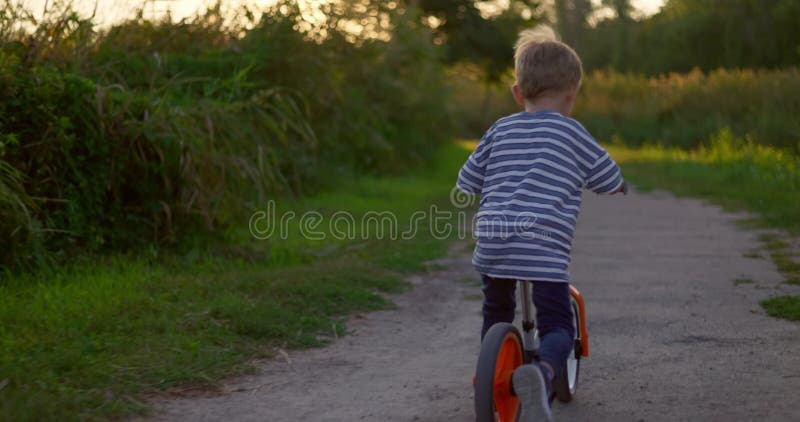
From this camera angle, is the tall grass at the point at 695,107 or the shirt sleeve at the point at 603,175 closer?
→ the shirt sleeve at the point at 603,175

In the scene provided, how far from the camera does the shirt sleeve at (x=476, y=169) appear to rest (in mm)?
3766

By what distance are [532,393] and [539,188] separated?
0.72 m

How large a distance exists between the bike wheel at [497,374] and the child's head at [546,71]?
87 cm

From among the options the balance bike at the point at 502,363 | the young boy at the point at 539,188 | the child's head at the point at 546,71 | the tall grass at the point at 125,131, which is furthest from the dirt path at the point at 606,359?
the tall grass at the point at 125,131

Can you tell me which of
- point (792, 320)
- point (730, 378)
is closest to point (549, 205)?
point (730, 378)

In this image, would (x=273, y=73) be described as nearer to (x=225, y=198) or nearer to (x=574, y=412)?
(x=225, y=198)

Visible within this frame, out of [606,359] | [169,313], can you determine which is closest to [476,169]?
[606,359]

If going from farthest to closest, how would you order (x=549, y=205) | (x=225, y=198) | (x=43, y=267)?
(x=225, y=198) < (x=43, y=267) < (x=549, y=205)

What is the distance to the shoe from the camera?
3.32m

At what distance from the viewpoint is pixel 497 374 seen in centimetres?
350

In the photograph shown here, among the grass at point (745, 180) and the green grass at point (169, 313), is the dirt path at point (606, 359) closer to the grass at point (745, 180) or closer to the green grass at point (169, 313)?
the green grass at point (169, 313)

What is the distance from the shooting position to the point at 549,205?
11.7ft

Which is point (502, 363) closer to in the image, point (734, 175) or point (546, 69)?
point (546, 69)

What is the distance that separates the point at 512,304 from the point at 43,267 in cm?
357
